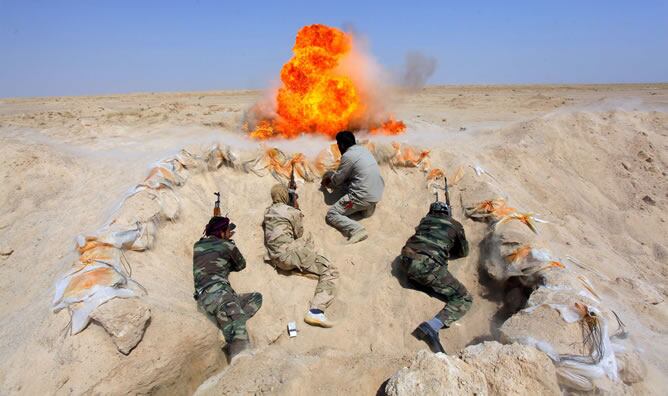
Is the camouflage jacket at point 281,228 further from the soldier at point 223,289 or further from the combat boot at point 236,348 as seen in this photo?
the combat boot at point 236,348

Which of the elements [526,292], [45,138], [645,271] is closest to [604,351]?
[526,292]

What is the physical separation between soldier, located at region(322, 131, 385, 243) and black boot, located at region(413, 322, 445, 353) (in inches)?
63.9

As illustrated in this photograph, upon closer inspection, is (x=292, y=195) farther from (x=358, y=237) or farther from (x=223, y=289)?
(x=223, y=289)

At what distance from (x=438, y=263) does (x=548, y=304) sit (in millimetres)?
1095

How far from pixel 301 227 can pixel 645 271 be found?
4.38m

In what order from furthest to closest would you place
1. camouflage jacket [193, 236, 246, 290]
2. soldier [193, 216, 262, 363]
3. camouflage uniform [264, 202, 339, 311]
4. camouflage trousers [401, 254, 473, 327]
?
camouflage uniform [264, 202, 339, 311] < camouflage jacket [193, 236, 246, 290] < camouflage trousers [401, 254, 473, 327] < soldier [193, 216, 262, 363]

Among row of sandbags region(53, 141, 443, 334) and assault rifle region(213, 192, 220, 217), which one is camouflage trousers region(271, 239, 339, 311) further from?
row of sandbags region(53, 141, 443, 334)

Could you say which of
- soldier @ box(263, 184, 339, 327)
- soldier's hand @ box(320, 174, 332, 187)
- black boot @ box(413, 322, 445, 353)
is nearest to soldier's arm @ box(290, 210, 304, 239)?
soldier @ box(263, 184, 339, 327)

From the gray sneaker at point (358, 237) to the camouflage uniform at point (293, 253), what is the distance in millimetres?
526

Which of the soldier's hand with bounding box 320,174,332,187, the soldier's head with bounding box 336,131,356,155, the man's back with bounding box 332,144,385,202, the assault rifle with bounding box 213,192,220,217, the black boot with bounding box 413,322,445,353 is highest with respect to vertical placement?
the soldier's head with bounding box 336,131,356,155

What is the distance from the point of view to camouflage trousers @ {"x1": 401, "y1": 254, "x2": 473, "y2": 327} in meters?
3.97

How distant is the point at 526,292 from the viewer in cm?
391

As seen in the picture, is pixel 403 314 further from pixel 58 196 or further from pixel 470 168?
pixel 58 196

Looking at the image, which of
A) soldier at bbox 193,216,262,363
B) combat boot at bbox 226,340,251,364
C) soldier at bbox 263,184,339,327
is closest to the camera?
combat boot at bbox 226,340,251,364
